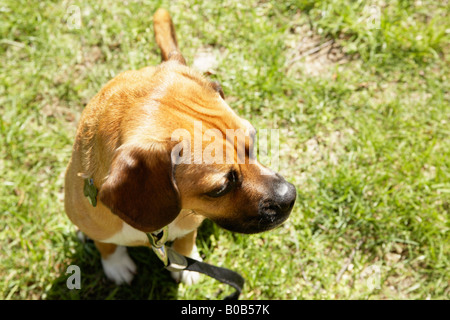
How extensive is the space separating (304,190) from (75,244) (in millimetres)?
2324

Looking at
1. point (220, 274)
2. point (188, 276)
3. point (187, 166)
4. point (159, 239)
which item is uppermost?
point (187, 166)

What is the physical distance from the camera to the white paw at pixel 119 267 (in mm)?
4160

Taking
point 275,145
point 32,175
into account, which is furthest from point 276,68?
point 32,175

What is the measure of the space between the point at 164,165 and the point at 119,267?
1.97 m

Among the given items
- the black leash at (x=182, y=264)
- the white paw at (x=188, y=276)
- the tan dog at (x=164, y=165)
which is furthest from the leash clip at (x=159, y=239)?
the white paw at (x=188, y=276)

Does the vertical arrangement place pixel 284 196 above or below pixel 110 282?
above

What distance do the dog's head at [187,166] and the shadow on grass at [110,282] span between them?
150 cm

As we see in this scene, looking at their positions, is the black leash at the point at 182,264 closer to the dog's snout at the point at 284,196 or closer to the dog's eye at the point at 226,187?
the dog's eye at the point at 226,187

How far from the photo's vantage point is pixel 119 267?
418 centimetres

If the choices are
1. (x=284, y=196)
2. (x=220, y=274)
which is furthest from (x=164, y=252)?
(x=284, y=196)

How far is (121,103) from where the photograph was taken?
2797 mm

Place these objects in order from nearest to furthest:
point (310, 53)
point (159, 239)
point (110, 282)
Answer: point (159, 239), point (110, 282), point (310, 53)

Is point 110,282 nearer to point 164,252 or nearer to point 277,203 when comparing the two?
point 164,252

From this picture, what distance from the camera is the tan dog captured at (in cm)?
256
